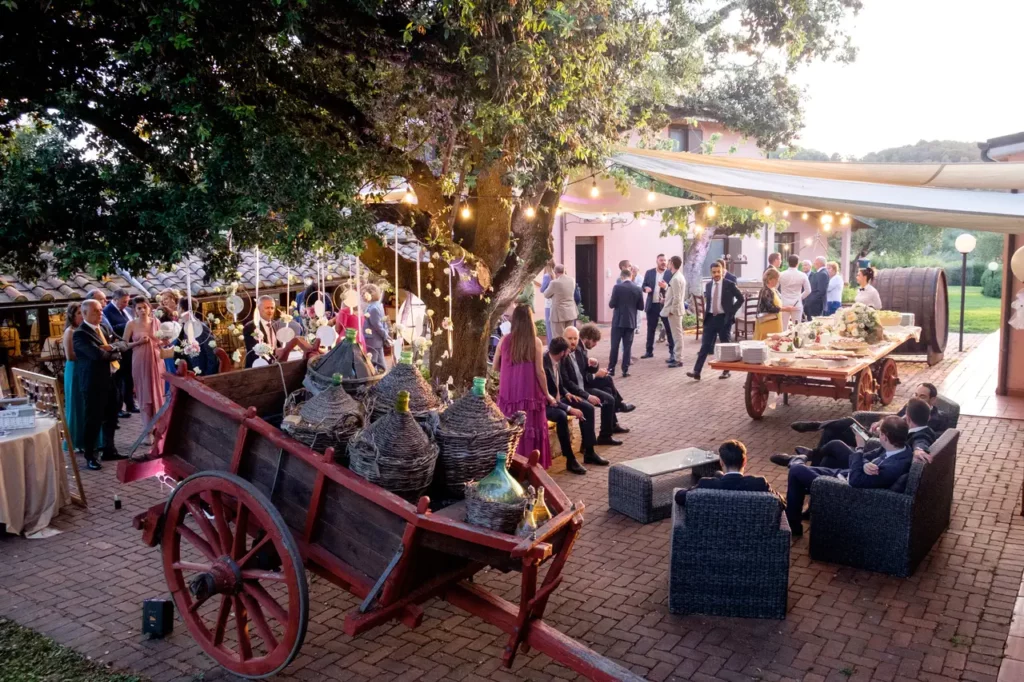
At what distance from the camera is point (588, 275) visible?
22.7m

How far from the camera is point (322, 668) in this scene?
450 cm

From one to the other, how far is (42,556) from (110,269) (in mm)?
2347

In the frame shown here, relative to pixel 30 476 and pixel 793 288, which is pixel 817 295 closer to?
pixel 793 288

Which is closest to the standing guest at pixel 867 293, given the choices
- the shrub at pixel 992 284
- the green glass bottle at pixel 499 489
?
the green glass bottle at pixel 499 489

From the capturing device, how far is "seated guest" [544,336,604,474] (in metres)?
8.02

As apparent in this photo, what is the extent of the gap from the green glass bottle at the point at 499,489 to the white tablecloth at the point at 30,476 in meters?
4.77

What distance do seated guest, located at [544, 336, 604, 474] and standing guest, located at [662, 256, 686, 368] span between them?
5.82 meters

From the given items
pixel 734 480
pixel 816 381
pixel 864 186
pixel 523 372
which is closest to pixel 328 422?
pixel 734 480

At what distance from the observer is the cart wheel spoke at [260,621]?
4059 millimetres

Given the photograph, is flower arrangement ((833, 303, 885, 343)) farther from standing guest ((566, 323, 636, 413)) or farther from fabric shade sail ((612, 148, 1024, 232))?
fabric shade sail ((612, 148, 1024, 232))

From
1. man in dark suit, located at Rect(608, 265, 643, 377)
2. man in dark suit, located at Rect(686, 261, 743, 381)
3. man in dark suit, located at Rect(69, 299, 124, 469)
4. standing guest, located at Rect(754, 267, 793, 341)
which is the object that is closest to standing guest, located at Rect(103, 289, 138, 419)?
man in dark suit, located at Rect(69, 299, 124, 469)

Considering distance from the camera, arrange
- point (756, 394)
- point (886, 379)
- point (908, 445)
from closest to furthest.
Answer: point (908, 445) < point (756, 394) < point (886, 379)

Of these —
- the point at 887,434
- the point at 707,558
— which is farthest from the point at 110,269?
the point at 887,434

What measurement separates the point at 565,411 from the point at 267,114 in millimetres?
3940
